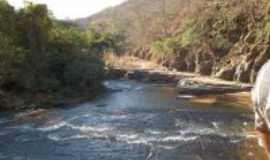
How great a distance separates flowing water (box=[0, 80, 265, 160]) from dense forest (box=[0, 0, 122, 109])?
487 centimetres

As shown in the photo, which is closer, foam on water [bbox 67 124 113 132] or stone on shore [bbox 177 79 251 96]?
foam on water [bbox 67 124 113 132]

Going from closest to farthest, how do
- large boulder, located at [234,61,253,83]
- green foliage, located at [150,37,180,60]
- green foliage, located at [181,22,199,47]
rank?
large boulder, located at [234,61,253,83] < green foliage, located at [181,22,199,47] < green foliage, located at [150,37,180,60]

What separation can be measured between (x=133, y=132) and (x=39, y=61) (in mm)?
18083

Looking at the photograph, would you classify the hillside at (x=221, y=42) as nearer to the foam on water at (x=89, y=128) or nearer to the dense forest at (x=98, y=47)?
the dense forest at (x=98, y=47)

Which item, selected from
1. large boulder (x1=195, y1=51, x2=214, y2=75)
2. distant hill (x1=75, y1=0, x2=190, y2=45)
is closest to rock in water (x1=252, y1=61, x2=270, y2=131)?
large boulder (x1=195, y1=51, x2=214, y2=75)

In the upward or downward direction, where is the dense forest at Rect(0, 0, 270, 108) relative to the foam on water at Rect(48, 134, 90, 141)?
upward

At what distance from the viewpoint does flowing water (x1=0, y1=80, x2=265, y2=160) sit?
19.0 metres

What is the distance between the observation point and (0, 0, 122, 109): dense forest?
3447 cm

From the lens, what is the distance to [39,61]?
38438mm

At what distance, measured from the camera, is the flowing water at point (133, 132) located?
1895 cm

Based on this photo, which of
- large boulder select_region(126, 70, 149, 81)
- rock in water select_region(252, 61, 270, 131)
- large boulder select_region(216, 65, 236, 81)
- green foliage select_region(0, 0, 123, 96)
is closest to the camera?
rock in water select_region(252, 61, 270, 131)

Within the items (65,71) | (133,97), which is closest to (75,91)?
(65,71)

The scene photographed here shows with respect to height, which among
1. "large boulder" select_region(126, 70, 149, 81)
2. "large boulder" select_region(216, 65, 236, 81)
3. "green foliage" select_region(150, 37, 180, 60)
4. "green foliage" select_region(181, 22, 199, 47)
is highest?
"green foliage" select_region(181, 22, 199, 47)

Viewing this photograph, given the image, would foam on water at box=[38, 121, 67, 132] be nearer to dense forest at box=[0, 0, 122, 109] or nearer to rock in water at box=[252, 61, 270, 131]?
dense forest at box=[0, 0, 122, 109]
